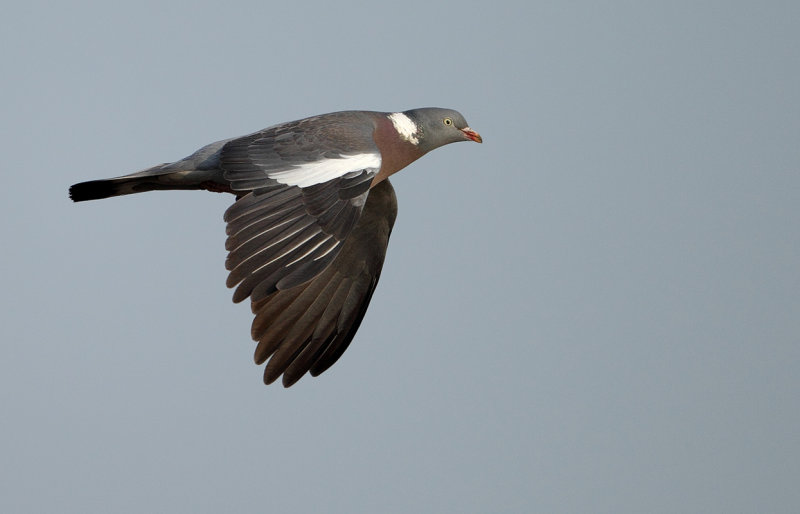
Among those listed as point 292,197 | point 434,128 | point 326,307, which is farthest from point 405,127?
point 292,197

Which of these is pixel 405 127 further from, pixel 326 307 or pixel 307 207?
pixel 307 207

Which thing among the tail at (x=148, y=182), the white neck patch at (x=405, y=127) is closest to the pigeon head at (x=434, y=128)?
the white neck patch at (x=405, y=127)

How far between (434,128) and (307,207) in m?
2.18

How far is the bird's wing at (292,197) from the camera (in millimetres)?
6738

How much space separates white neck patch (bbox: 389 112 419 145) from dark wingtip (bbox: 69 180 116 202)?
2.13m

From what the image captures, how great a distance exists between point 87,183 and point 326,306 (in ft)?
6.53

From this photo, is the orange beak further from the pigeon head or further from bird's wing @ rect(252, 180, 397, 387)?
bird's wing @ rect(252, 180, 397, 387)

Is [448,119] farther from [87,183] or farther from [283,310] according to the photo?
[87,183]

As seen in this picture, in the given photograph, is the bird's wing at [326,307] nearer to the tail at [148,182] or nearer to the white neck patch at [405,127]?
the white neck patch at [405,127]

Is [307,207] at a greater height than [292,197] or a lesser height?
lesser

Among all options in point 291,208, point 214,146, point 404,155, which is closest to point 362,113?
point 404,155

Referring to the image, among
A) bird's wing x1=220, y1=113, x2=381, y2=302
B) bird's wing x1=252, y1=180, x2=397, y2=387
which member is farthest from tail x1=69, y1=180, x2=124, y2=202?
bird's wing x1=252, y1=180, x2=397, y2=387

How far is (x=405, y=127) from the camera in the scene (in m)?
8.73

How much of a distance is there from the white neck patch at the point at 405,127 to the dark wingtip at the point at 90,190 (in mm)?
2131
